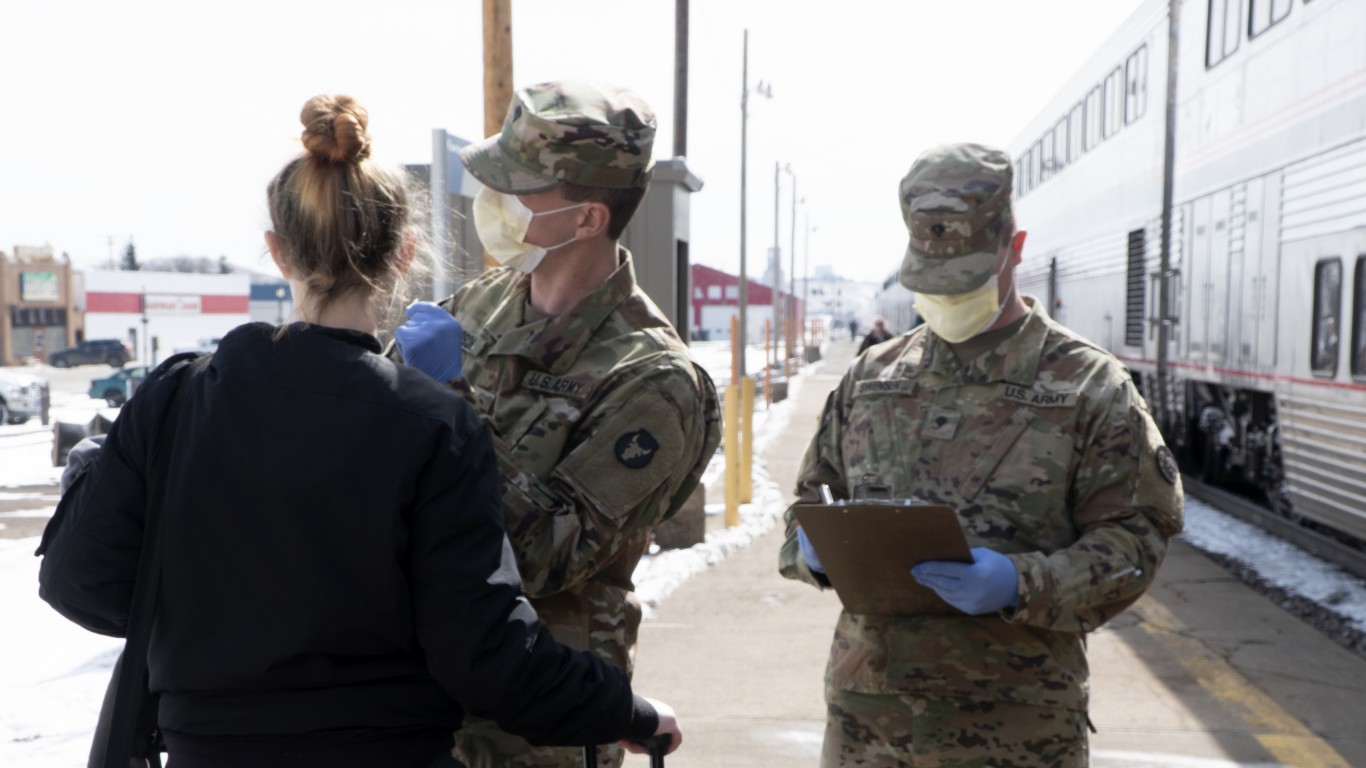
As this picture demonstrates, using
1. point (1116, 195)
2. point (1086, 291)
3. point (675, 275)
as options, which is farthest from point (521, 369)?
point (1086, 291)

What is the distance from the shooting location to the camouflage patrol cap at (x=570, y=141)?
219 centimetres

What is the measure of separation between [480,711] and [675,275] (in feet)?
22.5

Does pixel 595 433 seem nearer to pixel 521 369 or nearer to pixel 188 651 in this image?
pixel 521 369

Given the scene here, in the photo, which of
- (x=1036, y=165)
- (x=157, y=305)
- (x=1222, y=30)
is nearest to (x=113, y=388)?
(x=1036, y=165)

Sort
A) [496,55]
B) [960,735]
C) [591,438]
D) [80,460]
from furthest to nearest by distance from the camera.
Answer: [496,55]
[960,735]
[591,438]
[80,460]

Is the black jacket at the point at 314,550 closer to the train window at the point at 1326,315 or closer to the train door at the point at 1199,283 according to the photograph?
the train window at the point at 1326,315

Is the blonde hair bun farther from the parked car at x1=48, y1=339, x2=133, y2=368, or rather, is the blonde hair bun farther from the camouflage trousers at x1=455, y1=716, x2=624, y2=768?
the parked car at x1=48, y1=339, x2=133, y2=368

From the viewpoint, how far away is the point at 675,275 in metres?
8.45

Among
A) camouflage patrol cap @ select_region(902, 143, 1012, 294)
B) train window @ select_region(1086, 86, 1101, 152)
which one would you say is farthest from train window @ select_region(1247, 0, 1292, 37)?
camouflage patrol cap @ select_region(902, 143, 1012, 294)

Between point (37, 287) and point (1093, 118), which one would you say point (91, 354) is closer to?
point (37, 287)

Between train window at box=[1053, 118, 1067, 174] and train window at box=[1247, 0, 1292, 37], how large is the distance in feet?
27.3

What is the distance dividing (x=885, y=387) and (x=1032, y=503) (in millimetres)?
398

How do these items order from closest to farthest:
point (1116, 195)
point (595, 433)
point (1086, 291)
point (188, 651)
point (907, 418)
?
1. point (188, 651)
2. point (595, 433)
3. point (907, 418)
4. point (1116, 195)
5. point (1086, 291)

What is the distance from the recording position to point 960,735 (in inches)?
100.0
